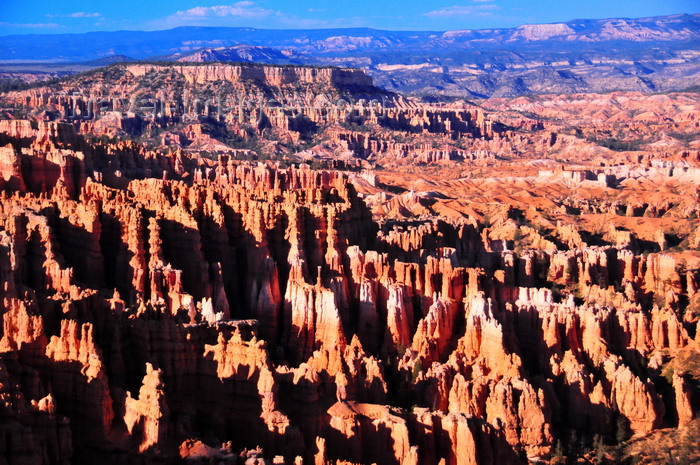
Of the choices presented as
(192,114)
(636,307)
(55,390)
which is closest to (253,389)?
(55,390)

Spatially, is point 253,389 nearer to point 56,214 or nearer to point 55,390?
point 55,390

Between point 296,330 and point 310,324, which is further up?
point 310,324

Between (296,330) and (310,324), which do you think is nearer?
(296,330)

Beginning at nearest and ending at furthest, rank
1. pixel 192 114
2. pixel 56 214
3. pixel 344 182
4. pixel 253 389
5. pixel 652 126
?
pixel 253 389
pixel 56 214
pixel 344 182
pixel 192 114
pixel 652 126

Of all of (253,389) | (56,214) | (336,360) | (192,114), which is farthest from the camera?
(192,114)

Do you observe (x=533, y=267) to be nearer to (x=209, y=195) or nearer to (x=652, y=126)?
(x=209, y=195)

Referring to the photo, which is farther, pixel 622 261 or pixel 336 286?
pixel 622 261

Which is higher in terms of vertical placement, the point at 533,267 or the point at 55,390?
the point at 55,390
